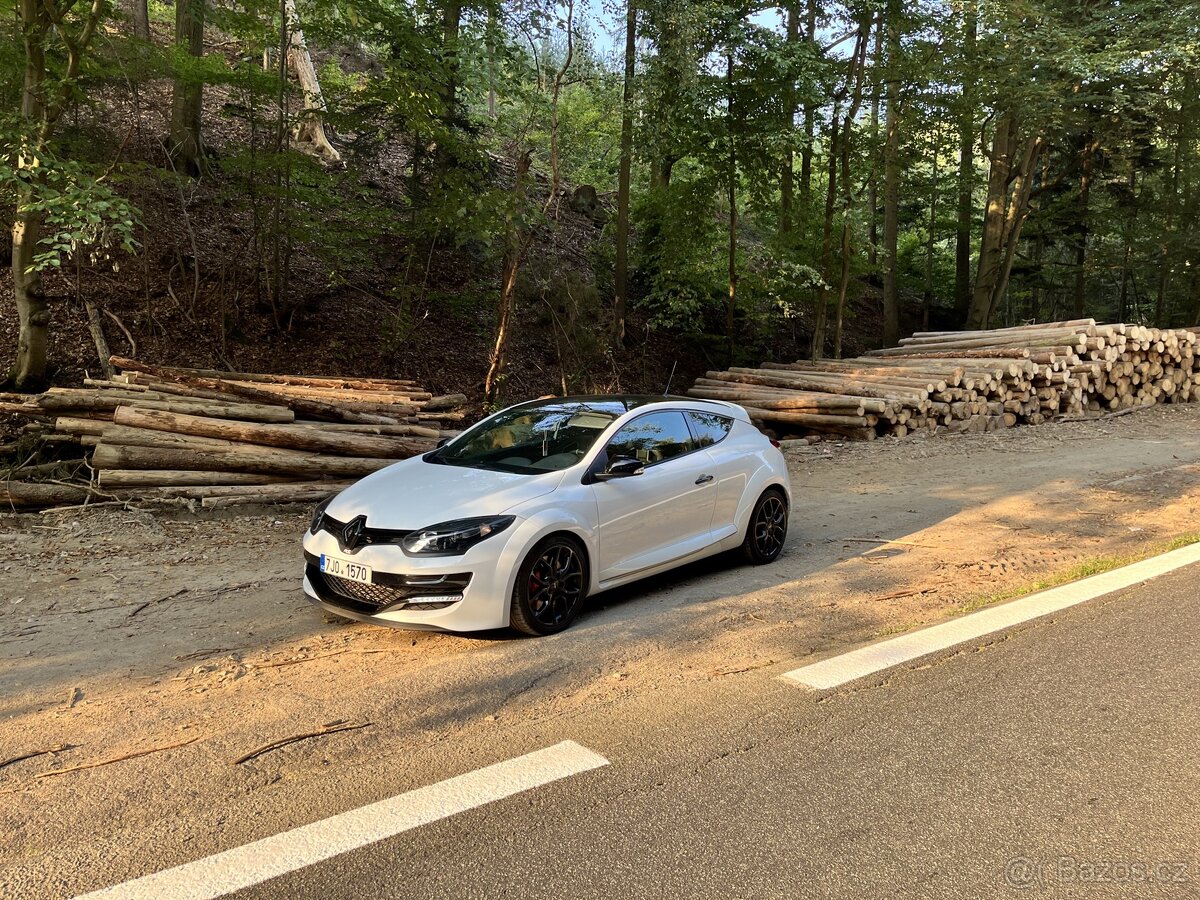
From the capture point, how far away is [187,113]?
1669cm

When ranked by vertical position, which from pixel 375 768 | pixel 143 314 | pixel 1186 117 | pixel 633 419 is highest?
pixel 1186 117

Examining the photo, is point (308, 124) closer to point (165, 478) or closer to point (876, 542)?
point (165, 478)

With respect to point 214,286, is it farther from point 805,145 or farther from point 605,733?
point 605,733

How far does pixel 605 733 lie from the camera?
3.95 metres

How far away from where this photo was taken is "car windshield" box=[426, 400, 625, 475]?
5.99m

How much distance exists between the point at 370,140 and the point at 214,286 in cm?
415

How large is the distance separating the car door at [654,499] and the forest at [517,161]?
21.2 feet

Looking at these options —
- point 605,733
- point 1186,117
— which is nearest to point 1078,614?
point 605,733

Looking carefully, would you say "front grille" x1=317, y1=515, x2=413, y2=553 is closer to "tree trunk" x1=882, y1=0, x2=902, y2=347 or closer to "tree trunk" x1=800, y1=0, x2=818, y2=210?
"tree trunk" x1=800, y1=0, x2=818, y2=210

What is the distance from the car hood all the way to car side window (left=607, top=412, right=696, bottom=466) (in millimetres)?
722

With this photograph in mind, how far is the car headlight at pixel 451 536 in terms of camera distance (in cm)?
503

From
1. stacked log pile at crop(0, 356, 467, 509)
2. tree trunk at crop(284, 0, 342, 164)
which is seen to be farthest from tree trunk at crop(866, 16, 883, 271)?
stacked log pile at crop(0, 356, 467, 509)

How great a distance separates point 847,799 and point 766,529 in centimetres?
405

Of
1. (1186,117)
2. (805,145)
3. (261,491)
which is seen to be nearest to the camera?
(261,491)
